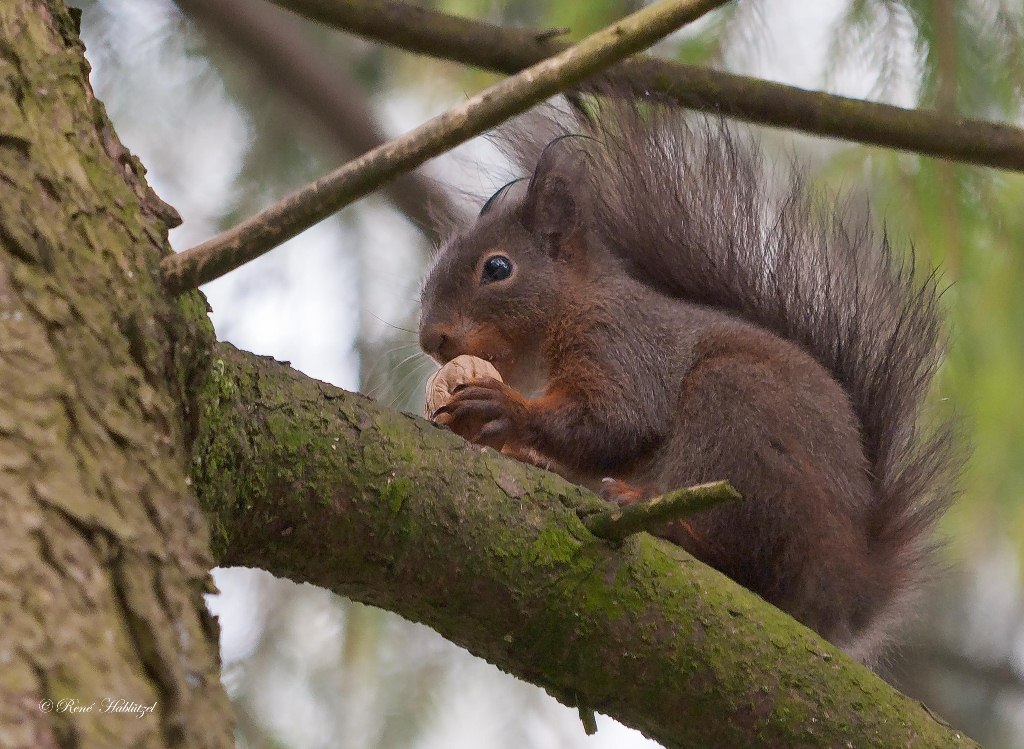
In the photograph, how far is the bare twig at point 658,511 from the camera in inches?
48.6

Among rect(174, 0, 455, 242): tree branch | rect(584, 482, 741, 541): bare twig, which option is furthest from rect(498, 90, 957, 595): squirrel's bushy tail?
rect(584, 482, 741, 541): bare twig

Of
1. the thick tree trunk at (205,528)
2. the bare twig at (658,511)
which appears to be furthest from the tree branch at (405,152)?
the bare twig at (658,511)

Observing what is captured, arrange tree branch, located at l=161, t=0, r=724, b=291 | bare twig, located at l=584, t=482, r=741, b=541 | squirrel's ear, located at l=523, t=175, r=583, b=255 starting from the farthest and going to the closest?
1. squirrel's ear, located at l=523, t=175, r=583, b=255
2. bare twig, located at l=584, t=482, r=741, b=541
3. tree branch, located at l=161, t=0, r=724, b=291

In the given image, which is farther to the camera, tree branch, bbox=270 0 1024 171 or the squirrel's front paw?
the squirrel's front paw

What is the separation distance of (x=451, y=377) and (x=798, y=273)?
86 centimetres

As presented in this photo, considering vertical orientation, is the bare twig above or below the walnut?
below

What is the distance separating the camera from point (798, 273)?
2.59 m

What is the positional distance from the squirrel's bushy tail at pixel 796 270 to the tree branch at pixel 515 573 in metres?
0.81

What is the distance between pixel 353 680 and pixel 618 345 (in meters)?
1.13

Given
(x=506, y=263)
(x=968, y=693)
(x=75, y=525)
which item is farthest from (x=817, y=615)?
(x=75, y=525)

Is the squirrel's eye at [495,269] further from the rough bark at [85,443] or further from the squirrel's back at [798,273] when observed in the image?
the rough bark at [85,443]

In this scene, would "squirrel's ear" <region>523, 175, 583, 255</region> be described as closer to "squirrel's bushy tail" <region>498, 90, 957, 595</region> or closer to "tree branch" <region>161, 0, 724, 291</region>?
"squirrel's bushy tail" <region>498, 90, 957, 595</region>

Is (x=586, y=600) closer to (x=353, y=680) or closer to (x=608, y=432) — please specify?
(x=608, y=432)

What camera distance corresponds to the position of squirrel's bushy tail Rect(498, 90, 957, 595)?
2455 millimetres
